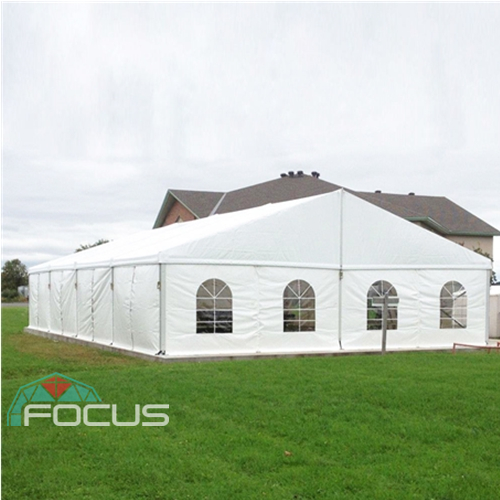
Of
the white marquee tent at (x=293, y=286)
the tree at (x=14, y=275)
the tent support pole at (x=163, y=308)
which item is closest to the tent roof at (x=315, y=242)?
the white marquee tent at (x=293, y=286)

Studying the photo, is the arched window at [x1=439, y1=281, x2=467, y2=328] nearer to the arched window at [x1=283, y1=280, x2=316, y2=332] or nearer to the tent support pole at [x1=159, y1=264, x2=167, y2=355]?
the arched window at [x1=283, y1=280, x2=316, y2=332]

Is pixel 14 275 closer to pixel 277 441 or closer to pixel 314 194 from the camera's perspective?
pixel 314 194

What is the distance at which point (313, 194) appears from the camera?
1652 inches

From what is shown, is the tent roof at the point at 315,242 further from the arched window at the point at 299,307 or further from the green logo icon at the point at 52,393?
the green logo icon at the point at 52,393

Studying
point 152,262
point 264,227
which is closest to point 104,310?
point 152,262

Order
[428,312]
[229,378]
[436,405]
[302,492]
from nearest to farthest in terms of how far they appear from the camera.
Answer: [302,492]
[436,405]
[229,378]
[428,312]

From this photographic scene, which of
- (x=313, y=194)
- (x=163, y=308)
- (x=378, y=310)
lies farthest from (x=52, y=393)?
(x=313, y=194)

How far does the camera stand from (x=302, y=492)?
259 inches

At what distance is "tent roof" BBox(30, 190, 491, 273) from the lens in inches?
718

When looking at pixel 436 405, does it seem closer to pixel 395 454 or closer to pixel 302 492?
pixel 395 454

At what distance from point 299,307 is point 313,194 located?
77.1 ft

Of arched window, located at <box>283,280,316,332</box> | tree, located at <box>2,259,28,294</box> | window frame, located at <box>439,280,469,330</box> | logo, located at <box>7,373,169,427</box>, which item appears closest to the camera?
logo, located at <box>7,373,169,427</box>

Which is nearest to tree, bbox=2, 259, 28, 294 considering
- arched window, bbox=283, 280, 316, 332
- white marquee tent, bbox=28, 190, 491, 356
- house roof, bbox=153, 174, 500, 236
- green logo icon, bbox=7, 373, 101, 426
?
house roof, bbox=153, 174, 500, 236

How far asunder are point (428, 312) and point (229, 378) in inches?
365
